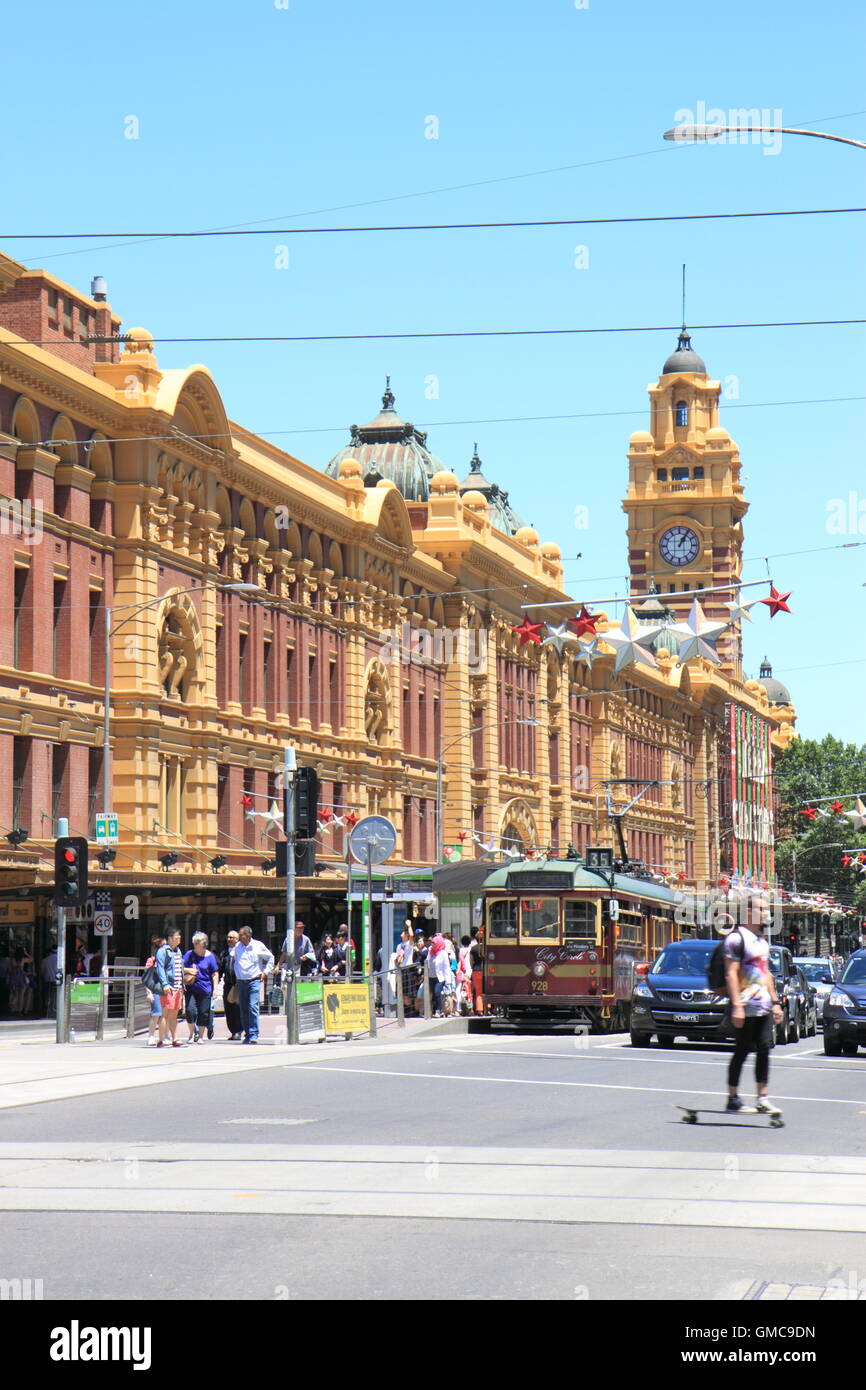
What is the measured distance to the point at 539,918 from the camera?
34688 millimetres

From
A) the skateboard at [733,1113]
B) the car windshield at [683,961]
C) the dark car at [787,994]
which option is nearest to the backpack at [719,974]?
the skateboard at [733,1113]

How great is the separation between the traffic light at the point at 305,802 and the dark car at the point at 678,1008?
5192mm

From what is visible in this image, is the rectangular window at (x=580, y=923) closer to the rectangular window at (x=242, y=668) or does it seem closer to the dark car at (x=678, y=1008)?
the dark car at (x=678, y=1008)

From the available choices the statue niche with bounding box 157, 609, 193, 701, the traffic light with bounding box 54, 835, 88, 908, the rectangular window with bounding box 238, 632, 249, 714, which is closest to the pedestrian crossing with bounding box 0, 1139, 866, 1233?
the traffic light with bounding box 54, 835, 88, 908

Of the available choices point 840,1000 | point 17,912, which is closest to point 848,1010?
point 840,1000

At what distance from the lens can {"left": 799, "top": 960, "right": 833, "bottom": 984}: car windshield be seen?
48.4 m

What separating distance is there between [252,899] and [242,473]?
11.0 m

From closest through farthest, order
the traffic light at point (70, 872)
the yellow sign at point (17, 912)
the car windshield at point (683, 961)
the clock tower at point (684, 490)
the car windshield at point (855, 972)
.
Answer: the car windshield at point (855, 972) < the traffic light at point (70, 872) < the car windshield at point (683, 961) < the yellow sign at point (17, 912) < the clock tower at point (684, 490)

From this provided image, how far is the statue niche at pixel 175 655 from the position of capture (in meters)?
48.8

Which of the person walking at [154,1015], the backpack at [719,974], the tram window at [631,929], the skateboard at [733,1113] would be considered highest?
the tram window at [631,929]

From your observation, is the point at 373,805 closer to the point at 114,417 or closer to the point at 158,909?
the point at 158,909

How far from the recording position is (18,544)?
142 ft

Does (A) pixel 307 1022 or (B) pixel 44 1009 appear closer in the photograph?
(A) pixel 307 1022

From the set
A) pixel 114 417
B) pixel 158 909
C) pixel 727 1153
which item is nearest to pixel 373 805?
pixel 158 909
